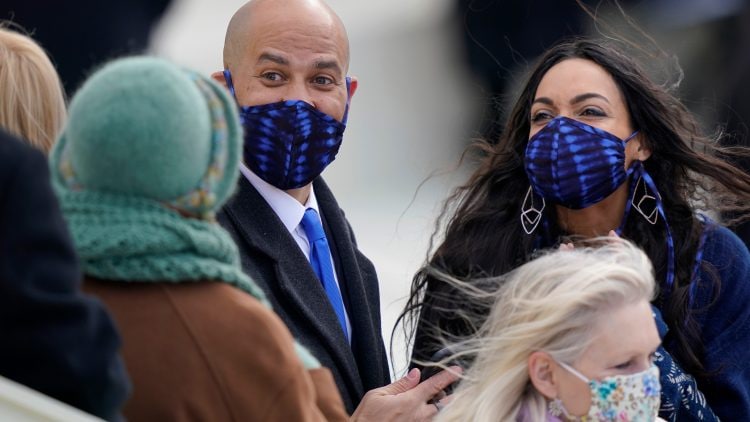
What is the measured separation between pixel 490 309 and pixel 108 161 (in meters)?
1.47

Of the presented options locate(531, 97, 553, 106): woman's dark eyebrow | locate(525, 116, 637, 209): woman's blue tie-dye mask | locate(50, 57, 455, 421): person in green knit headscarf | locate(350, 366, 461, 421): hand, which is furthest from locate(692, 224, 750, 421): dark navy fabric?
locate(50, 57, 455, 421): person in green knit headscarf

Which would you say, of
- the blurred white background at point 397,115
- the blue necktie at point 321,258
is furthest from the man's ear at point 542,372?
the blurred white background at point 397,115

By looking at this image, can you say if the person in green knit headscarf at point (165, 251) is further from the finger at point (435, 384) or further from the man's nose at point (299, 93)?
the man's nose at point (299, 93)

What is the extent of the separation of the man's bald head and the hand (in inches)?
39.8

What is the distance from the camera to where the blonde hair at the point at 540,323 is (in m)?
2.66

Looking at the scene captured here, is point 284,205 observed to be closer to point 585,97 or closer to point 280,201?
point 280,201

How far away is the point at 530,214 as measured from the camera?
359cm

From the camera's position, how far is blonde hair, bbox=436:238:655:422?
2656mm

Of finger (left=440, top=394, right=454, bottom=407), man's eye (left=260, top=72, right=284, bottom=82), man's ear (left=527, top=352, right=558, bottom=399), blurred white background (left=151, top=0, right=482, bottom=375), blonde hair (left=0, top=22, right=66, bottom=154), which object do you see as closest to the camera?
man's ear (left=527, top=352, right=558, bottom=399)

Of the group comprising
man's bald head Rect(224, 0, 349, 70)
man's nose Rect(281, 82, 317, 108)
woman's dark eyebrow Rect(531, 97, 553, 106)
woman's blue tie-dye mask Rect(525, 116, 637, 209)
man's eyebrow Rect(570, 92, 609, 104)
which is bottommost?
woman's blue tie-dye mask Rect(525, 116, 637, 209)

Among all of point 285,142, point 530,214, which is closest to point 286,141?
point 285,142

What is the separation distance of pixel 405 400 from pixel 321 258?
0.52 m

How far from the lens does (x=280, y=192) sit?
130 inches

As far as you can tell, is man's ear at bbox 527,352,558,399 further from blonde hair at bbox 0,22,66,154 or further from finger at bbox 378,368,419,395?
blonde hair at bbox 0,22,66,154
